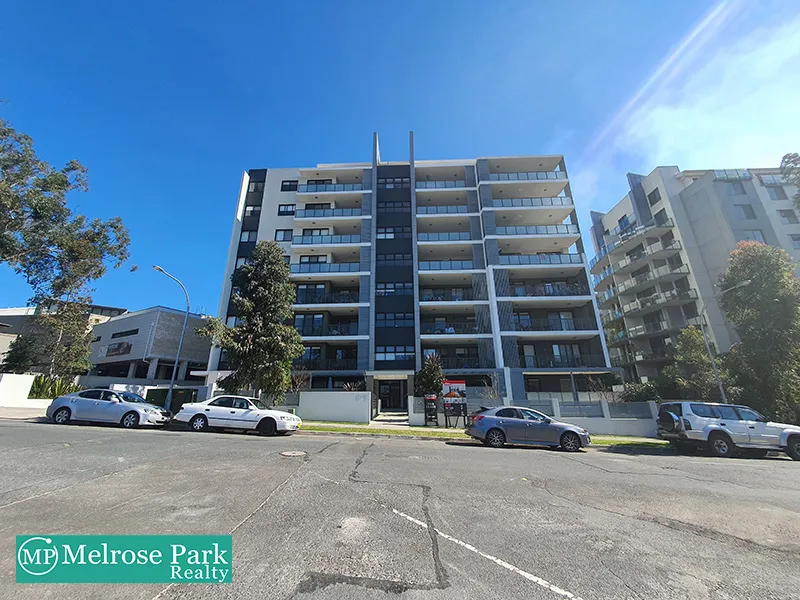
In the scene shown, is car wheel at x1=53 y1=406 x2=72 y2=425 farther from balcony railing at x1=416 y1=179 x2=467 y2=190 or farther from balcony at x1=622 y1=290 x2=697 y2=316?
balcony at x1=622 y1=290 x2=697 y2=316

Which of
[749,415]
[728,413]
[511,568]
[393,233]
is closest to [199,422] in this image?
[511,568]

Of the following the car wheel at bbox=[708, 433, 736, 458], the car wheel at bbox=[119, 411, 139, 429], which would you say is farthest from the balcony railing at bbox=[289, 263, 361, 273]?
the car wheel at bbox=[708, 433, 736, 458]

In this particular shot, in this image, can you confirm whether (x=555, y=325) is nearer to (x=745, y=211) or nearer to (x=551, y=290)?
(x=551, y=290)

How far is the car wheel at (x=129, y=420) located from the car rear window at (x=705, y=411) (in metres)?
22.9

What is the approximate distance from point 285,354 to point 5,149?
24.9 metres

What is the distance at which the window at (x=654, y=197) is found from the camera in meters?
39.8

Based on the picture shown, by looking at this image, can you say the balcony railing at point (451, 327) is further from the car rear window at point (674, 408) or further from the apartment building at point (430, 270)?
the car rear window at point (674, 408)

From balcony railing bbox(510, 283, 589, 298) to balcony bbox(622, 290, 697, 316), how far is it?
12101mm

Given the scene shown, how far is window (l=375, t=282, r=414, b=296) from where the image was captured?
1287 inches

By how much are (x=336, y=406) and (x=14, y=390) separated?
22.0 m

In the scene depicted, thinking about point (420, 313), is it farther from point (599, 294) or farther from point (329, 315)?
point (599, 294)

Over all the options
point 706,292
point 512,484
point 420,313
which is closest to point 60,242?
point 420,313

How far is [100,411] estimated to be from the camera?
13703 mm

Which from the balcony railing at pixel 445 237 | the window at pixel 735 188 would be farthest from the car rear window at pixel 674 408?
Answer: the window at pixel 735 188
